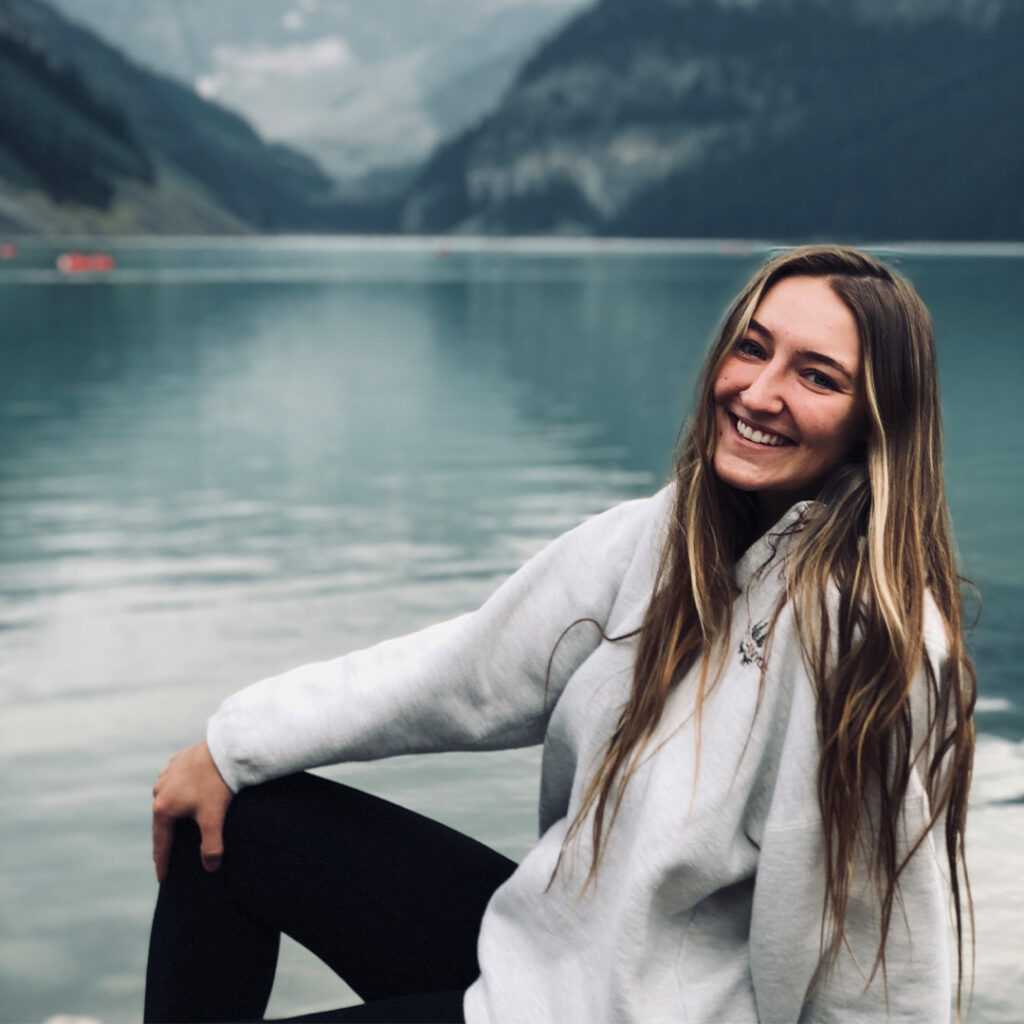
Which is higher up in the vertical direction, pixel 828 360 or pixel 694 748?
pixel 828 360

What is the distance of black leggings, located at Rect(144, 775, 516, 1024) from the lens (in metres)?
1.90

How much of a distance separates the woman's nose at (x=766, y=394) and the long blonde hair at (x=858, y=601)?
71 mm

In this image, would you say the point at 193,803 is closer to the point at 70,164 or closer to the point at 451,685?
the point at 451,685

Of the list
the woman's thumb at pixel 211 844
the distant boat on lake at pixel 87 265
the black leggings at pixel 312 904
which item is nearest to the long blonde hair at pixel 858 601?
the black leggings at pixel 312 904

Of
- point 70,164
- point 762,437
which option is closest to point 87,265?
point 762,437

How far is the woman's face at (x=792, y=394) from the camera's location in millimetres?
1582

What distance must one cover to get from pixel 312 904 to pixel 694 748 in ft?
2.15

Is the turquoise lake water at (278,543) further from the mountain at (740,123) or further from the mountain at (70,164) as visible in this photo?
the mountain at (740,123)

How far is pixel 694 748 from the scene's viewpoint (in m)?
1.56

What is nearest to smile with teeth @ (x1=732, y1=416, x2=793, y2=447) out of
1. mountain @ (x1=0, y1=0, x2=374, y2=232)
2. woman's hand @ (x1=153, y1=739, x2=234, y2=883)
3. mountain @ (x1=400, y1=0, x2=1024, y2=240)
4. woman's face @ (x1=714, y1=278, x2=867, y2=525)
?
woman's face @ (x1=714, y1=278, x2=867, y2=525)

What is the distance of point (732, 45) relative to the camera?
7195 inches

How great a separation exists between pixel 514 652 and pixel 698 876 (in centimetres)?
44

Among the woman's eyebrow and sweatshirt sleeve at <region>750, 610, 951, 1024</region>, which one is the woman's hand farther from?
the woman's eyebrow

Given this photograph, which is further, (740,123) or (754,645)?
(740,123)
